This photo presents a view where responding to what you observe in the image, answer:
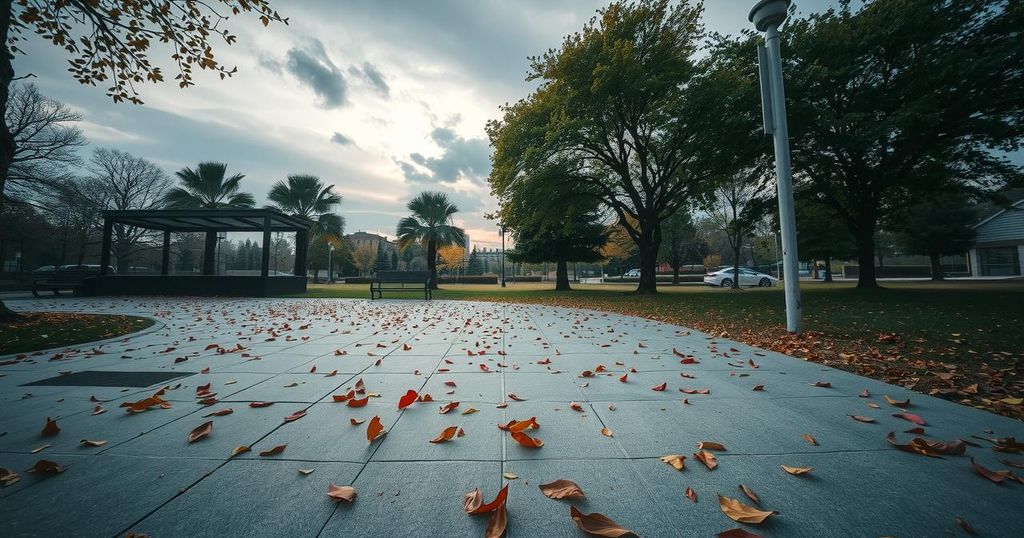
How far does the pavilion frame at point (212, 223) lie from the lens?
16.2 metres

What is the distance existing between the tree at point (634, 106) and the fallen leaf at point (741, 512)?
12.7m

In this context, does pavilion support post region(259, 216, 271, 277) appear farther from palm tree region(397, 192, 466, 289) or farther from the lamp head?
the lamp head

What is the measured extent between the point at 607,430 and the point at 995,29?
59.3ft

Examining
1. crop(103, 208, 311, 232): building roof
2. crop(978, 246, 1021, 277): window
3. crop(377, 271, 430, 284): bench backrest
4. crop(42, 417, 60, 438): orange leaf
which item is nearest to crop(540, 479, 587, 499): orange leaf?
crop(42, 417, 60, 438): orange leaf

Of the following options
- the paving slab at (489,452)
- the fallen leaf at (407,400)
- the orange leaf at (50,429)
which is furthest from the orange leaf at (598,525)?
the orange leaf at (50,429)

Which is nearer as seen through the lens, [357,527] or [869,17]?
[357,527]

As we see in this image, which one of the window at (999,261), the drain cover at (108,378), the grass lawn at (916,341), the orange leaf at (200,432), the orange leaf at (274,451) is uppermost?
the window at (999,261)

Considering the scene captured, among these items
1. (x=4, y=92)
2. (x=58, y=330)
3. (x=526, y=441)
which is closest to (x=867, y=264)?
(x=526, y=441)

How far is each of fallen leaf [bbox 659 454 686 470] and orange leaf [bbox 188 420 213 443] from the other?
2.88 metres

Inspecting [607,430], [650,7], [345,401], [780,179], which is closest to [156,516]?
[345,401]

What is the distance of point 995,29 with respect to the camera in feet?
34.7

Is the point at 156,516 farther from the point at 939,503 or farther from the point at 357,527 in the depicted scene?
the point at 939,503

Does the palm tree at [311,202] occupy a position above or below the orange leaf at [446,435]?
above

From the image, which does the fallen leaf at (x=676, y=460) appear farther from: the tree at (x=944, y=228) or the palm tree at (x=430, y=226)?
the tree at (x=944, y=228)
